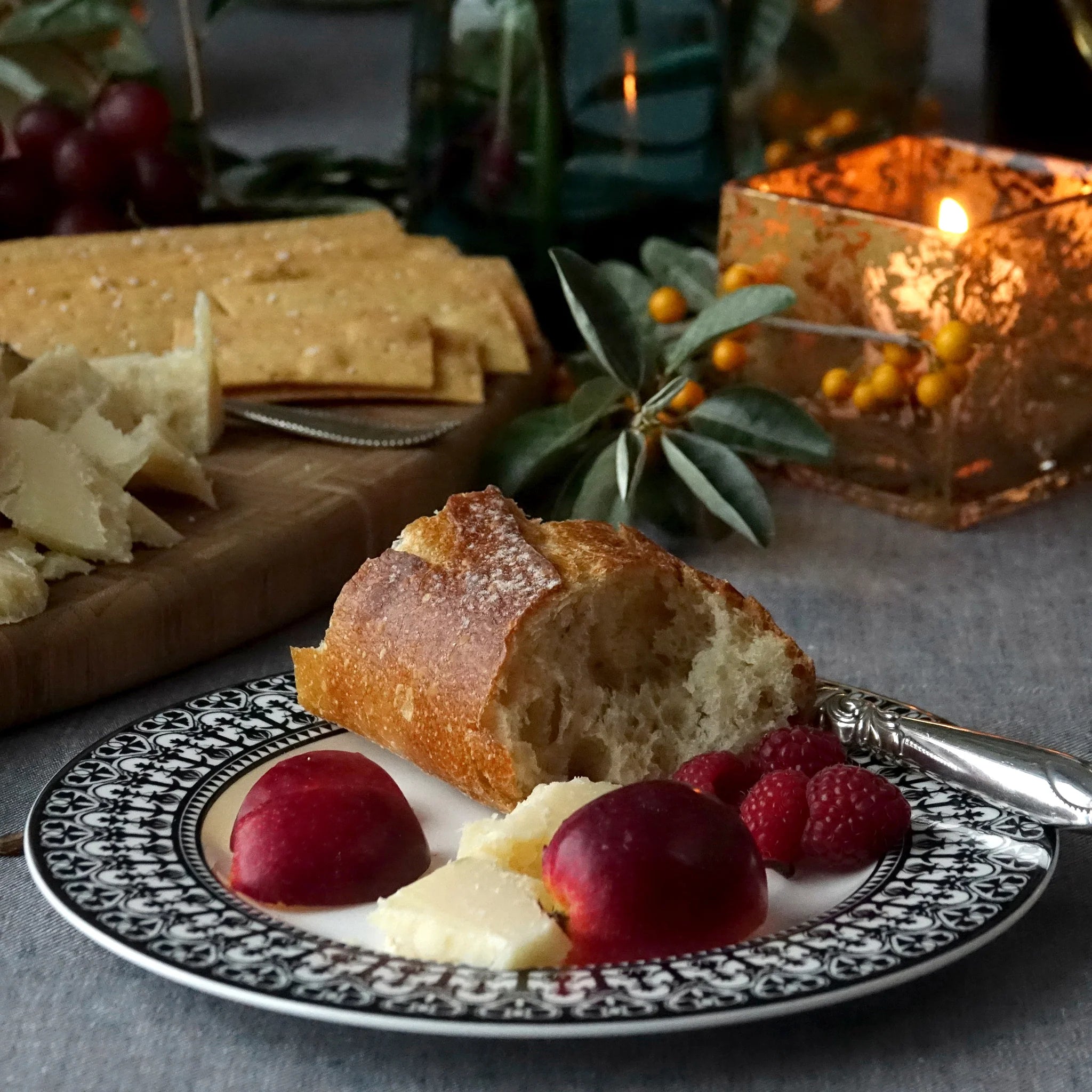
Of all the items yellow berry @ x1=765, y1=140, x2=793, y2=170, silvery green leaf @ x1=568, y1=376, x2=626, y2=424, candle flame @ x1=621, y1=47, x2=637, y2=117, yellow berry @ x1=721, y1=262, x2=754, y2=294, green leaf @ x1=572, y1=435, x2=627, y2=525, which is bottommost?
green leaf @ x1=572, y1=435, x2=627, y2=525

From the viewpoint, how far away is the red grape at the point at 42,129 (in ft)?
6.28

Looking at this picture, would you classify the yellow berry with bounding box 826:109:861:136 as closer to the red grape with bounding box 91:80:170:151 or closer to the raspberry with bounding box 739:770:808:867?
the red grape with bounding box 91:80:170:151

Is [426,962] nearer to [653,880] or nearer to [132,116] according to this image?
[653,880]

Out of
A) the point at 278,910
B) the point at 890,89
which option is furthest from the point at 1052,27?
the point at 278,910

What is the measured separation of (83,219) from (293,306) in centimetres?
42

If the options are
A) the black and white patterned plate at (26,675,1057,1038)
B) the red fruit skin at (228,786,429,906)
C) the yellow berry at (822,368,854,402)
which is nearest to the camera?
the black and white patterned plate at (26,675,1057,1038)

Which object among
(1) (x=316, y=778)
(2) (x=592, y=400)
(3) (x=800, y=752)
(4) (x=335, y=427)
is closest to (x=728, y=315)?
(2) (x=592, y=400)

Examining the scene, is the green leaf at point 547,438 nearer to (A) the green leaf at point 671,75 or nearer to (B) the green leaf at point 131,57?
(A) the green leaf at point 671,75

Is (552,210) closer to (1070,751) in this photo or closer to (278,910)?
(1070,751)

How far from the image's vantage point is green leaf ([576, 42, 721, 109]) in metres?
1.71

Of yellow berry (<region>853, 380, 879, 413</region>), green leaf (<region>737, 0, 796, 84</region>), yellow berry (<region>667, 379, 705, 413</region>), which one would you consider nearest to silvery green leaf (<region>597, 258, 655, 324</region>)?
yellow berry (<region>667, 379, 705, 413</region>)

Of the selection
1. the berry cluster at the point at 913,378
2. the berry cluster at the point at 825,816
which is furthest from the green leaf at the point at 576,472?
the berry cluster at the point at 825,816

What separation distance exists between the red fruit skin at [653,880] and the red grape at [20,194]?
4.49 feet

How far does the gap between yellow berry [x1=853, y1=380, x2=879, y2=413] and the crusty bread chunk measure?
1.70 feet
